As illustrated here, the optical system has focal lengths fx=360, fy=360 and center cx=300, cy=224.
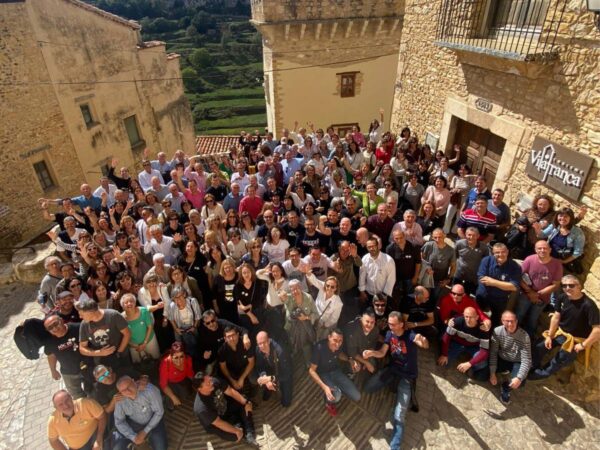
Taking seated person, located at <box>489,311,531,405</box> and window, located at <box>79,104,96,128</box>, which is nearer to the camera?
Answer: seated person, located at <box>489,311,531,405</box>

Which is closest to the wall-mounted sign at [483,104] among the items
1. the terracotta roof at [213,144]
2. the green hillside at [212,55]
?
the terracotta roof at [213,144]

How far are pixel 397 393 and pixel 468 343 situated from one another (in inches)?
49.7

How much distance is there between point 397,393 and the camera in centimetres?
496

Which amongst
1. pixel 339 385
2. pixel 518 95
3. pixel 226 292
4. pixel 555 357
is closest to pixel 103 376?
pixel 226 292

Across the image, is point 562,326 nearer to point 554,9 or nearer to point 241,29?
point 554,9

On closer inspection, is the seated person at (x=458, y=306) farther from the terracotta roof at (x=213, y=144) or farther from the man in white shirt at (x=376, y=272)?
the terracotta roof at (x=213, y=144)

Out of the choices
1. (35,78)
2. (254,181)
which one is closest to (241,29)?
(35,78)

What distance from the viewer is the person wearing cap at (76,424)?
163 inches

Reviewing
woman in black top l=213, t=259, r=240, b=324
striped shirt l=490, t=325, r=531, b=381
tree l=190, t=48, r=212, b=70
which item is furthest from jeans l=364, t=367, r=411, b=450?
tree l=190, t=48, r=212, b=70

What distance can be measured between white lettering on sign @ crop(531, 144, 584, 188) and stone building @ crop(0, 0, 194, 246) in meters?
14.3

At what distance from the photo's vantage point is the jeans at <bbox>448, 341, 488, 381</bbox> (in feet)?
16.8

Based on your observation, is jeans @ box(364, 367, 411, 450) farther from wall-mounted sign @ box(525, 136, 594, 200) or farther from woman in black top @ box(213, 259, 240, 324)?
wall-mounted sign @ box(525, 136, 594, 200)

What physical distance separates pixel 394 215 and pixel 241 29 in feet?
192

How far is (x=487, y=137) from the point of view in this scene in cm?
744
